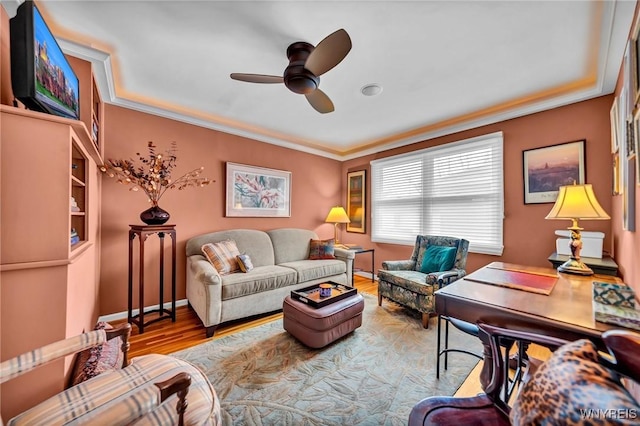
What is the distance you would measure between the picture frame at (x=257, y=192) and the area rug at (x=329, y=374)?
1846 mm

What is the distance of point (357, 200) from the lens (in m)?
4.89

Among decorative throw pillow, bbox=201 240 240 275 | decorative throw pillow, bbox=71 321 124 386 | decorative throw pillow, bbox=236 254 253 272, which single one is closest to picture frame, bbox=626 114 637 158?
decorative throw pillow, bbox=71 321 124 386

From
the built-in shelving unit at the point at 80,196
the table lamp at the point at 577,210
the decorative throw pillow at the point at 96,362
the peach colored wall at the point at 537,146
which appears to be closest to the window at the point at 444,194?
the peach colored wall at the point at 537,146

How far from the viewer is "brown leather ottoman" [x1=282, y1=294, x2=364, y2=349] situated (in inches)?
83.0

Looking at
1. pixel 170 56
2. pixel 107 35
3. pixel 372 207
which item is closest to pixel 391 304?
pixel 372 207

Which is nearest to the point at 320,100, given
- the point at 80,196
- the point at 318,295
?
the point at 318,295

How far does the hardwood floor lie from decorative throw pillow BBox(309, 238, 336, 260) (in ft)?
3.91

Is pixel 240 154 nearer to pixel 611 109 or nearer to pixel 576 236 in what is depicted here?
pixel 576 236

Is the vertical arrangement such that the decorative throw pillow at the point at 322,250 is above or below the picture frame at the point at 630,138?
below

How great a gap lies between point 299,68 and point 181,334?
108 inches

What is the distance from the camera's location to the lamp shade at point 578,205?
64.9 inches

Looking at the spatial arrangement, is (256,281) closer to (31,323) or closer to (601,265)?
(31,323)

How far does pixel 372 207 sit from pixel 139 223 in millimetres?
3630

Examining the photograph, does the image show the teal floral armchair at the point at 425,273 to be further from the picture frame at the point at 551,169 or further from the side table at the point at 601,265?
the picture frame at the point at 551,169
